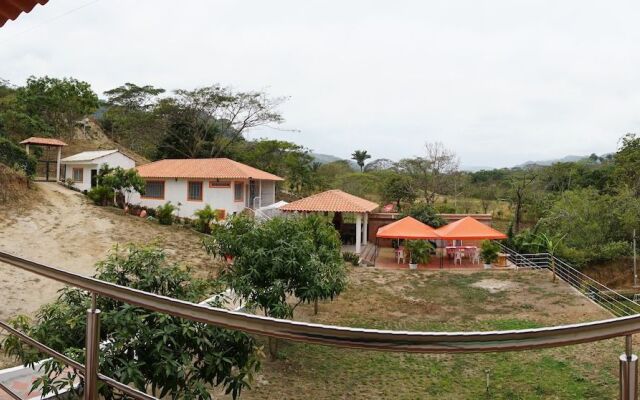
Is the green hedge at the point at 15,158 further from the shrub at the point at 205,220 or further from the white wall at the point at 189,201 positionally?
the shrub at the point at 205,220

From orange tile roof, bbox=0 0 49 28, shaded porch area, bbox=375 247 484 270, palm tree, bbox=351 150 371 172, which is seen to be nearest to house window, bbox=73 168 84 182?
shaded porch area, bbox=375 247 484 270

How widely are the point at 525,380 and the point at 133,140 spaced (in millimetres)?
32492

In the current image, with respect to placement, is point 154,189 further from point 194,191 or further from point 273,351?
point 273,351

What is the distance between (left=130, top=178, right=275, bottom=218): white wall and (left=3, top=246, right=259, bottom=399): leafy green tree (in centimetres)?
1619

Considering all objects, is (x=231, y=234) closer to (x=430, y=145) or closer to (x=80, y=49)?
(x=80, y=49)

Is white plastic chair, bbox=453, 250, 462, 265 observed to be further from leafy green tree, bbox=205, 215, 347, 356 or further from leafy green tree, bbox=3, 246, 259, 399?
leafy green tree, bbox=3, 246, 259, 399

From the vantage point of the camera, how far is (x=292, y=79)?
33250mm

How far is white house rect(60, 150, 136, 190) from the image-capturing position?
2145cm

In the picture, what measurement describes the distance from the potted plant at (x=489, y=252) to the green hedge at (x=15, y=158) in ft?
57.1

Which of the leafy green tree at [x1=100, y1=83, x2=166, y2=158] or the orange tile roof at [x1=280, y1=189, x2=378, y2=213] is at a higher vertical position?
the leafy green tree at [x1=100, y1=83, x2=166, y2=158]

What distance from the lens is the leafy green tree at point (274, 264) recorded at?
22.8ft

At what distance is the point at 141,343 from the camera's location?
3.15 m

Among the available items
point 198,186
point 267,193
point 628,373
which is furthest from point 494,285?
point 267,193

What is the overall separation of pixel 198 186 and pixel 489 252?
1218cm
